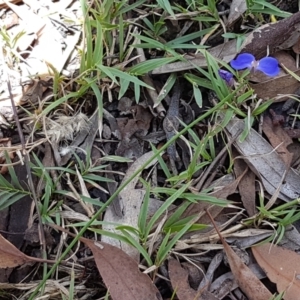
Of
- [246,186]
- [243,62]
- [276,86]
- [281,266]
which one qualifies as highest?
[243,62]

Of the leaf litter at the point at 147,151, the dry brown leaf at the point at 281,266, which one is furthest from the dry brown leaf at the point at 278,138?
the dry brown leaf at the point at 281,266

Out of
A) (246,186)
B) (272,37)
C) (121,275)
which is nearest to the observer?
(121,275)

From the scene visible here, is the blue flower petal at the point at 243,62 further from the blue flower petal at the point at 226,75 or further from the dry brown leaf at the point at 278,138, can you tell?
the dry brown leaf at the point at 278,138

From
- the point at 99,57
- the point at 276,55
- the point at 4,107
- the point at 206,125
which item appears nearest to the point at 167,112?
the point at 206,125

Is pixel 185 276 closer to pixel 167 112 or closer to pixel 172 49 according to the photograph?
pixel 167 112

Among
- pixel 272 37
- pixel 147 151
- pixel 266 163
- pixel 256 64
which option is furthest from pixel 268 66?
pixel 147 151

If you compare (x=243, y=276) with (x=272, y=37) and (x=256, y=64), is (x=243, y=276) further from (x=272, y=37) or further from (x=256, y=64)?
(x=272, y=37)
